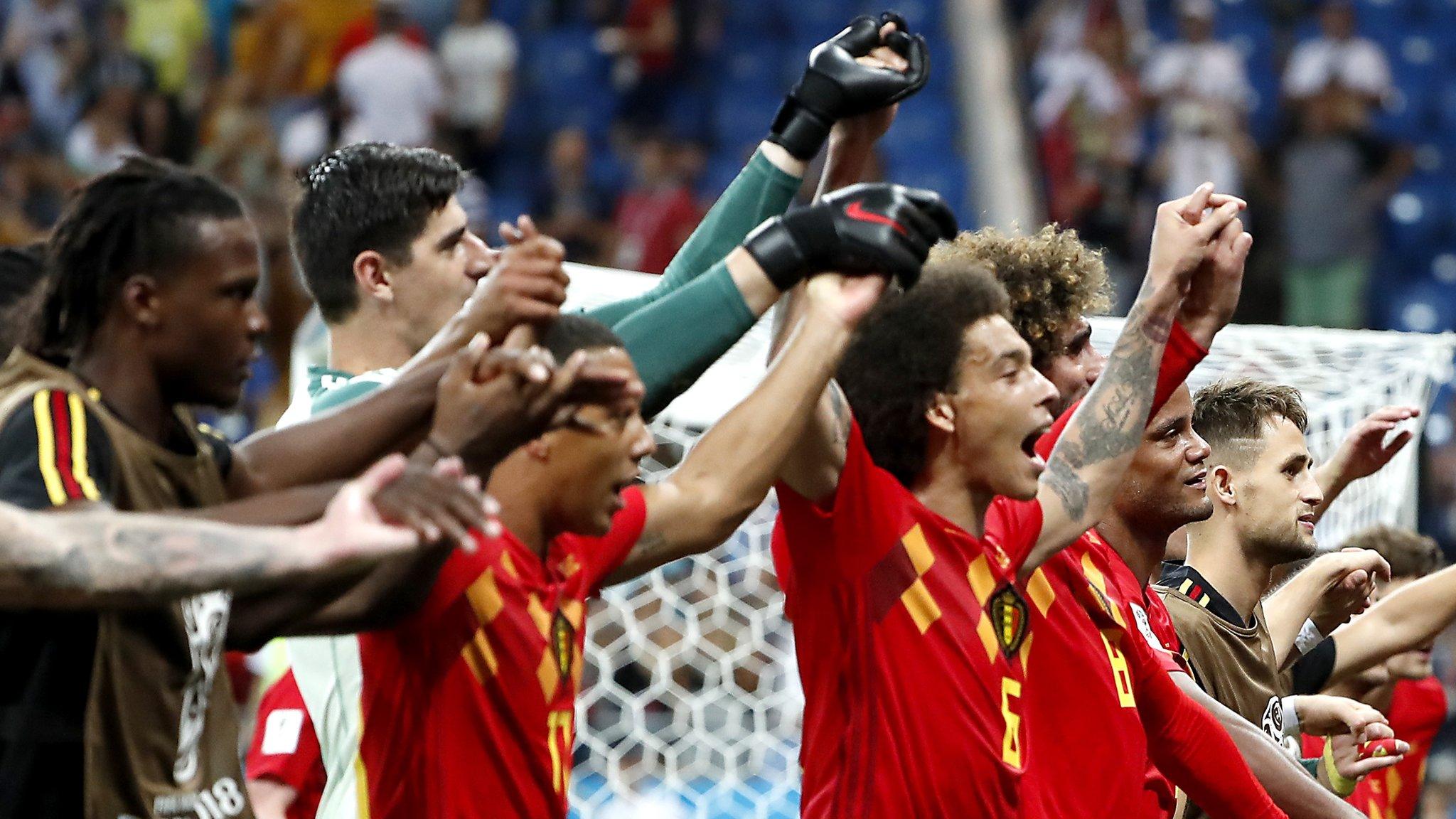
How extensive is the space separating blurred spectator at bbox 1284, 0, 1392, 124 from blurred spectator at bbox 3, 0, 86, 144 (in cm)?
684

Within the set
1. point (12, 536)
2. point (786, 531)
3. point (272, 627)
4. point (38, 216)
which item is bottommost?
point (38, 216)

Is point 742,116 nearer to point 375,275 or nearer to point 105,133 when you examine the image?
point 105,133

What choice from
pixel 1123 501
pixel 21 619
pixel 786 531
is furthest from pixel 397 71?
pixel 21 619

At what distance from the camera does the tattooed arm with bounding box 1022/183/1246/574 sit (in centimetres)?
345

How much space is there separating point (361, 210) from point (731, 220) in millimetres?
722

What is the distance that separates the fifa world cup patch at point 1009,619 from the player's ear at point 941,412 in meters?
0.30

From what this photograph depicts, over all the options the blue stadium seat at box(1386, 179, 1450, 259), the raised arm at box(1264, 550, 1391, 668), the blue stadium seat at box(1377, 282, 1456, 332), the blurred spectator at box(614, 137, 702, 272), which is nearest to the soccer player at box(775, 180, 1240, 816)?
the raised arm at box(1264, 550, 1391, 668)

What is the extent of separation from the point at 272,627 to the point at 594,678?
4890mm

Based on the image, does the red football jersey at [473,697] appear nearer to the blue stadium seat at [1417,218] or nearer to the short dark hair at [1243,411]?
the short dark hair at [1243,411]

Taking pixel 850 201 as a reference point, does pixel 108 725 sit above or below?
below

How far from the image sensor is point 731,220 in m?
3.30

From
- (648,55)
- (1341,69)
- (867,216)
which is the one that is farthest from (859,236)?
(648,55)

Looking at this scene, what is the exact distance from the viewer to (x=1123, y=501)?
409 cm

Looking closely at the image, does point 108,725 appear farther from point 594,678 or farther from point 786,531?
point 594,678
